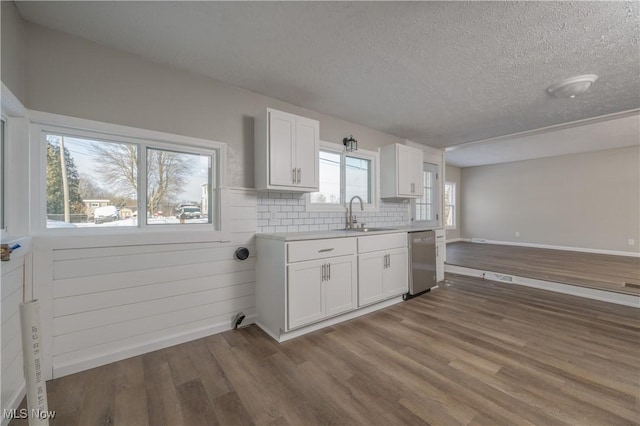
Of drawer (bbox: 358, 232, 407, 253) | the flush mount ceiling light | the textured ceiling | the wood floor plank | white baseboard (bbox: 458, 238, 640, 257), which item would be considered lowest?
the wood floor plank

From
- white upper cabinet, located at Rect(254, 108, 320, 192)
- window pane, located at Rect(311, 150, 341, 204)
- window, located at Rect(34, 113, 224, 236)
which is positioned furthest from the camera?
window pane, located at Rect(311, 150, 341, 204)

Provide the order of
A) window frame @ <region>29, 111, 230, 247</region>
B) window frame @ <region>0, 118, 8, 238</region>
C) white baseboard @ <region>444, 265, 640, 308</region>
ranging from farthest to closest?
white baseboard @ <region>444, 265, 640, 308</region> < window frame @ <region>29, 111, 230, 247</region> < window frame @ <region>0, 118, 8, 238</region>

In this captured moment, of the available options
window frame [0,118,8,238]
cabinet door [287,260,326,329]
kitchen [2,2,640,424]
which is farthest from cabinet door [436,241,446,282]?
window frame [0,118,8,238]

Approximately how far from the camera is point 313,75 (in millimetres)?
2543

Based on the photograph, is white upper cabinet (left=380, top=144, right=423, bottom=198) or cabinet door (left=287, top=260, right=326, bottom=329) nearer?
cabinet door (left=287, top=260, right=326, bottom=329)

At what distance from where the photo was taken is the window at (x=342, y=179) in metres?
3.56

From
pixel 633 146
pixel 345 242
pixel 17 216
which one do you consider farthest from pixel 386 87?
pixel 633 146

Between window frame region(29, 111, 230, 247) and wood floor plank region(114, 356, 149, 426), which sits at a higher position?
window frame region(29, 111, 230, 247)

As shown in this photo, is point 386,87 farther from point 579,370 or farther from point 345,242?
point 579,370

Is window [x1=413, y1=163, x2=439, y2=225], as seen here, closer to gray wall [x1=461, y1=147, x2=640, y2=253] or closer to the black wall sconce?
the black wall sconce

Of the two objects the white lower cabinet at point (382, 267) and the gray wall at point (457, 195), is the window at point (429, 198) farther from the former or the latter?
the gray wall at point (457, 195)

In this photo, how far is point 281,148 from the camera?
107 inches

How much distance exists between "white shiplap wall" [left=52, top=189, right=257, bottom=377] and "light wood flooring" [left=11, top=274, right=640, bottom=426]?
15 cm

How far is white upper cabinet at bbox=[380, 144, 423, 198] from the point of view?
4016 mm
